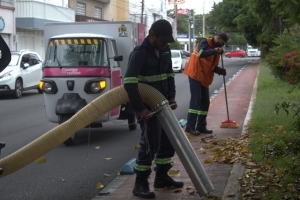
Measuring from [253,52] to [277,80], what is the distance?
2658 inches

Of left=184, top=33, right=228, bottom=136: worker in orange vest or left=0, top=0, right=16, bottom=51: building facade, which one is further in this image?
left=0, top=0, right=16, bottom=51: building facade

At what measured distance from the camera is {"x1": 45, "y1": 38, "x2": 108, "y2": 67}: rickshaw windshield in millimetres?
11367

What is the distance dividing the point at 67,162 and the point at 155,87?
3.26 m

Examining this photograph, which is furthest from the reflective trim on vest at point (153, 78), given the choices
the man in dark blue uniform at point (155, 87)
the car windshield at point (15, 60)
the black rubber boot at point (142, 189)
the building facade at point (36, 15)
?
the building facade at point (36, 15)

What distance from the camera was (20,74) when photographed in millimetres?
21844

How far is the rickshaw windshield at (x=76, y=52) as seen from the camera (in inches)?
448

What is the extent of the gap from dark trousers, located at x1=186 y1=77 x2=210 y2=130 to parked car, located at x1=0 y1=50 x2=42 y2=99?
1105 cm

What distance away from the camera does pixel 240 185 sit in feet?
23.0

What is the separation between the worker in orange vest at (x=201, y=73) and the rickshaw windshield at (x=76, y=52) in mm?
1823

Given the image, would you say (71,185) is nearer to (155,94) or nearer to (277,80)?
(155,94)

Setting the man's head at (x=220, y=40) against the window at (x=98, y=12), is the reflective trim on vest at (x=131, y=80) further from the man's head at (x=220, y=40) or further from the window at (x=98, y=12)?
the window at (x=98, y=12)

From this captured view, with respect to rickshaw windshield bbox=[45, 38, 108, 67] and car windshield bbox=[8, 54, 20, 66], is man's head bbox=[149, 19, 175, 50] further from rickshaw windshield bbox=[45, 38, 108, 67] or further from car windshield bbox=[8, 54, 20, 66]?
car windshield bbox=[8, 54, 20, 66]

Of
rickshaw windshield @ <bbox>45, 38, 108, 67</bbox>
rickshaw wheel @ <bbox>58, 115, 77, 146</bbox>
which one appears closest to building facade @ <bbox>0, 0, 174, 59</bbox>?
rickshaw windshield @ <bbox>45, 38, 108, 67</bbox>

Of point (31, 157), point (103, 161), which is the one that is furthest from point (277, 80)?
point (31, 157)
